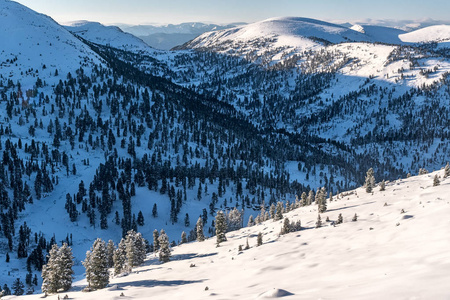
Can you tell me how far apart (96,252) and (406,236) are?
46123 millimetres

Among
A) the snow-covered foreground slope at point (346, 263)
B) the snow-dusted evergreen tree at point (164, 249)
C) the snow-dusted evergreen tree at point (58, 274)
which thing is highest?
the snow-covered foreground slope at point (346, 263)

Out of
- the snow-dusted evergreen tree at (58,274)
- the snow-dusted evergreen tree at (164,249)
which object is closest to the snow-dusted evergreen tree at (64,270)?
the snow-dusted evergreen tree at (58,274)

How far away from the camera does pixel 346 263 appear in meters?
29.2

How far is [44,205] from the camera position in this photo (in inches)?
6644

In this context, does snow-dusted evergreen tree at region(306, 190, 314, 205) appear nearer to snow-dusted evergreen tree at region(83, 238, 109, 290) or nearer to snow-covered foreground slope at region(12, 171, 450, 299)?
snow-covered foreground slope at region(12, 171, 450, 299)

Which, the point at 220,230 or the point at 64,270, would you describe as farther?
the point at 220,230

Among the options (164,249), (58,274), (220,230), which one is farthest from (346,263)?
(58,274)

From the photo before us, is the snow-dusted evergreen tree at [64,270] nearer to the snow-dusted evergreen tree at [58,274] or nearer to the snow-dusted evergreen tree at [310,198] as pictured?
the snow-dusted evergreen tree at [58,274]

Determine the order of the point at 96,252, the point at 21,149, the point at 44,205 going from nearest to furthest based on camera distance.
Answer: the point at 96,252
the point at 44,205
the point at 21,149

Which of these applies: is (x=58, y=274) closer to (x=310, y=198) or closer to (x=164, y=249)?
(x=164, y=249)

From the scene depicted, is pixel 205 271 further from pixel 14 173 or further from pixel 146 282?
pixel 14 173

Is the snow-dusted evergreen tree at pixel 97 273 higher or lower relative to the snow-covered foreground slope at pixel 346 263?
lower

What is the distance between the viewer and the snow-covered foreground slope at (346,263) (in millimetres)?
18406

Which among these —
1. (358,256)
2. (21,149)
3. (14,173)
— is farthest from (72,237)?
(358,256)
